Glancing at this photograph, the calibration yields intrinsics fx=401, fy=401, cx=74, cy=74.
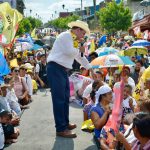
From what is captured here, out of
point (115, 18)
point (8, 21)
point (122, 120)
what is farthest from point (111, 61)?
point (115, 18)

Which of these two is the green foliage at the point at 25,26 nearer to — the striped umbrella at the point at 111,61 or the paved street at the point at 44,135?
the paved street at the point at 44,135

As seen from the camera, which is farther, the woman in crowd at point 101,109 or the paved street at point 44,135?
the paved street at point 44,135

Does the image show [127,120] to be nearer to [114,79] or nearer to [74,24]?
[74,24]

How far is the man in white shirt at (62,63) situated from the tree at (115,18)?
3937cm

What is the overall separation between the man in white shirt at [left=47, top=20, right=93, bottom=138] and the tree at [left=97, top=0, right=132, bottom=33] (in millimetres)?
39369

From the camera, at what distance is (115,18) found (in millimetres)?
45750

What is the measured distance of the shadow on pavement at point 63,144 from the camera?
574cm

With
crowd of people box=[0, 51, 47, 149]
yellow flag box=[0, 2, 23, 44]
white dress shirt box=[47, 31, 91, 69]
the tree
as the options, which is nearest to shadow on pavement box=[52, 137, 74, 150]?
crowd of people box=[0, 51, 47, 149]

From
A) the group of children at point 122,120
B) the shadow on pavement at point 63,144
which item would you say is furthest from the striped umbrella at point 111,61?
the shadow on pavement at point 63,144

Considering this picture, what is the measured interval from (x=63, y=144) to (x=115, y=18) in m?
40.9

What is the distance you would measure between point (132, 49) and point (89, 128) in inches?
275

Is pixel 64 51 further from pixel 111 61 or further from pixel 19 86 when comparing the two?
pixel 19 86

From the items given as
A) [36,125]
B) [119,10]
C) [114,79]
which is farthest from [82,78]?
[119,10]

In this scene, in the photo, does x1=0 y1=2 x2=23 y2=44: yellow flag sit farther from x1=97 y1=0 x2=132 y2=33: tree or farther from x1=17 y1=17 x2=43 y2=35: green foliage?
x1=97 y1=0 x2=132 y2=33: tree
